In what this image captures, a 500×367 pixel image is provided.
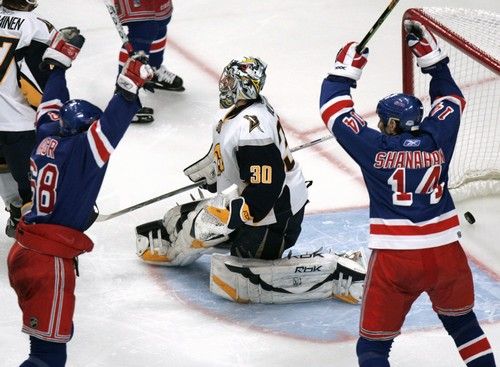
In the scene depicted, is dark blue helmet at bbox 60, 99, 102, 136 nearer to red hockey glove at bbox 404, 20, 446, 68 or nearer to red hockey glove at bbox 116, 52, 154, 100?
red hockey glove at bbox 116, 52, 154, 100

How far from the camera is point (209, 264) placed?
4840mm

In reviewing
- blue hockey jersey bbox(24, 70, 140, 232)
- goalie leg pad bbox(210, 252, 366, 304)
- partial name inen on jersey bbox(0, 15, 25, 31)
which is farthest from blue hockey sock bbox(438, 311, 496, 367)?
partial name inen on jersey bbox(0, 15, 25, 31)

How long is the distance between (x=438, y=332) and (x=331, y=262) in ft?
1.55

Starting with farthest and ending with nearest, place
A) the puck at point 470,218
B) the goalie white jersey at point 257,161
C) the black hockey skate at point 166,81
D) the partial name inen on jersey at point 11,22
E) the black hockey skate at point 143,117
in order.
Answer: the black hockey skate at point 166,81, the black hockey skate at point 143,117, the puck at point 470,218, the partial name inen on jersey at point 11,22, the goalie white jersey at point 257,161

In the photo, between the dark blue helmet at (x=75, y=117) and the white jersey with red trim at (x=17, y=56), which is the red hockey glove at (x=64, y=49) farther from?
the white jersey with red trim at (x=17, y=56)

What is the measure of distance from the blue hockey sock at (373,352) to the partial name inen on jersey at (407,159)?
1.77 feet

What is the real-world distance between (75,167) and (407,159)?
1.03 metres

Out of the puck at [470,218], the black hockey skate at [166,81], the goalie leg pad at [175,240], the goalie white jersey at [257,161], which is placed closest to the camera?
the goalie white jersey at [257,161]

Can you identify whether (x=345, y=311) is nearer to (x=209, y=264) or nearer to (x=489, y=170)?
(x=209, y=264)

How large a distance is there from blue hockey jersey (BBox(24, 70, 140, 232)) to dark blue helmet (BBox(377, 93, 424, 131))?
2.57 feet

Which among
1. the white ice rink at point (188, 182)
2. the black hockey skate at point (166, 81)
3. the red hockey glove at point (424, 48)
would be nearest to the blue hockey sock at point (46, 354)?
the white ice rink at point (188, 182)

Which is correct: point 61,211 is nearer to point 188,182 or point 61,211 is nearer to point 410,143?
point 410,143

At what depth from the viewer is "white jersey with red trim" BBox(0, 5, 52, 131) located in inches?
187

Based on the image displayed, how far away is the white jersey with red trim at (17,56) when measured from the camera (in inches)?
187
